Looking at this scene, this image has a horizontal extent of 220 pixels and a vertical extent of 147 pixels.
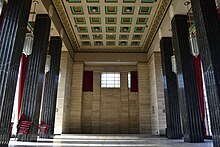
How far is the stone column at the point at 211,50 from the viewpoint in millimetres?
5316

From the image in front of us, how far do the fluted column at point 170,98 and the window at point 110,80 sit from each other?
7027 millimetres

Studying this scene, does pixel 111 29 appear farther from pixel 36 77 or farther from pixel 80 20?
pixel 36 77

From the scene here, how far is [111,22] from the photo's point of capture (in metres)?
12.4

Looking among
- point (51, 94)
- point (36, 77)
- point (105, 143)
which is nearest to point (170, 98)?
point (105, 143)

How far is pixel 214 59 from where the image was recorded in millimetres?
5566

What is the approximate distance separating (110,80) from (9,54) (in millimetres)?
12490

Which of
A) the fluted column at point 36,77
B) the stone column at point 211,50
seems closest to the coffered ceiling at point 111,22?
the fluted column at point 36,77

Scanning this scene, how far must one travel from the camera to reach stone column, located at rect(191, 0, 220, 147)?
17.4 ft

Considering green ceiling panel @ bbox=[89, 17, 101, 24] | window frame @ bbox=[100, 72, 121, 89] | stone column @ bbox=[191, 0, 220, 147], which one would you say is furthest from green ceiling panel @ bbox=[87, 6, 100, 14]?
window frame @ bbox=[100, 72, 121, 89]

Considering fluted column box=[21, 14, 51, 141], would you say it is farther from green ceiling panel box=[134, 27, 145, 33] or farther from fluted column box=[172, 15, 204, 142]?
green ceiling panel box=[134, 27, 145, 33]

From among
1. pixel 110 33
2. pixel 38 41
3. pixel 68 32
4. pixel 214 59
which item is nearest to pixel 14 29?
pixel 38 41

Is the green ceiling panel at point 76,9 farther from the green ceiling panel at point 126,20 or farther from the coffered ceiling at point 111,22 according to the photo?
the green ceiling panel at point 126,20

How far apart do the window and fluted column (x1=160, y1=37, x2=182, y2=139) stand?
7.03 meters

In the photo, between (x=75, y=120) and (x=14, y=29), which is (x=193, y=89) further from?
(x=75, y=120)
